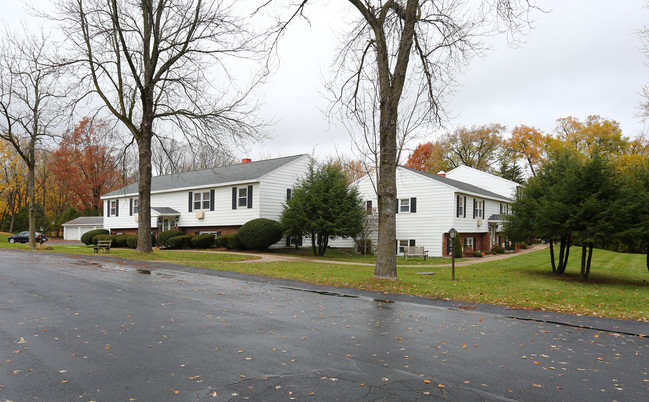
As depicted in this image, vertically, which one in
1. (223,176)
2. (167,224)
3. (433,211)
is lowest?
(167,224)

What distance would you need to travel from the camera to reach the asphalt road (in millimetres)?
4414

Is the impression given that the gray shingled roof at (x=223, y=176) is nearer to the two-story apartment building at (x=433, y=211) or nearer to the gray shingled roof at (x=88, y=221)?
the two-story apartment building at (x=433, y=211)

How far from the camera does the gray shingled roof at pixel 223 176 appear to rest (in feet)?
101

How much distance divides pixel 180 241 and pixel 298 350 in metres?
27.3

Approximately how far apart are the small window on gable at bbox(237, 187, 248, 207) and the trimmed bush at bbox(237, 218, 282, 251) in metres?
2.70

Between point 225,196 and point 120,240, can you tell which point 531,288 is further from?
point 120,240

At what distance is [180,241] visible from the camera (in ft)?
102

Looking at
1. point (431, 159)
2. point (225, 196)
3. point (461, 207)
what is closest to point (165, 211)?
point (225, 196)

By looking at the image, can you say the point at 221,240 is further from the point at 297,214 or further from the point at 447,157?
the point at 447,157

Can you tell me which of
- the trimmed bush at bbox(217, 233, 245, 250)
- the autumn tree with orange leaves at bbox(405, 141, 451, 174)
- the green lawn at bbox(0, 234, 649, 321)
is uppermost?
the autumn tree with orange leaves at bbox(405, 141, 451, 174)

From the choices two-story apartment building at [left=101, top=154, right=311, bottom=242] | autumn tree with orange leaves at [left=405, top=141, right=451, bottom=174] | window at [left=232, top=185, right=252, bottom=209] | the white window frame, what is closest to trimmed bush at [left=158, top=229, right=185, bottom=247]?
two-story apartment building at [left=101, top=154, right=311, bottom=242]

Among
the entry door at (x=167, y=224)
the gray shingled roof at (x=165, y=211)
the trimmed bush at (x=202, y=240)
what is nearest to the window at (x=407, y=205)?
the trimmed bush at (x=202, y=240)

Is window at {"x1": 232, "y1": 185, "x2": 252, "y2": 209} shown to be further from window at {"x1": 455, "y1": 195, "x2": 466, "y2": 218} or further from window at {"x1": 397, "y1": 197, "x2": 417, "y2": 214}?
window at {"x1": 455, "y1": 195, "x2": 466, "y2": 218}

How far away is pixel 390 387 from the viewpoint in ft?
14.8
